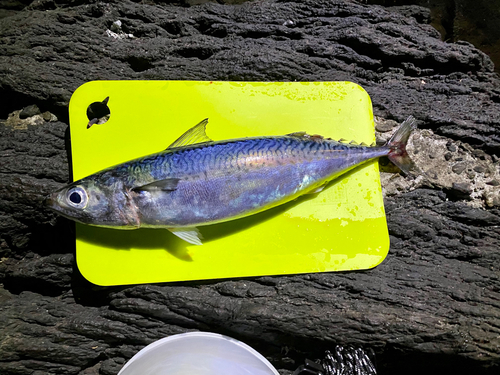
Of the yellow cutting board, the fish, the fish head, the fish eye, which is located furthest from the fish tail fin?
the fish eye

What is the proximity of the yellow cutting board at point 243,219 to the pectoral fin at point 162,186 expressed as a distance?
0.42 metres

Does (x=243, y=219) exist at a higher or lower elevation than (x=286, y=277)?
higher

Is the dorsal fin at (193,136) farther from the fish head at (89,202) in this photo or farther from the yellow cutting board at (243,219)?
the fish head at (89,202)

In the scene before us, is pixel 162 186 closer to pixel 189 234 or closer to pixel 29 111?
pixel 189 234

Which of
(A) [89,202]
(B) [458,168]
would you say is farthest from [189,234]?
(B) [458,168]

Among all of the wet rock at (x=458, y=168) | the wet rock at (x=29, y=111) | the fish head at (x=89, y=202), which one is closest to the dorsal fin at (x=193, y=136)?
the fish head at (x=89, y=202)

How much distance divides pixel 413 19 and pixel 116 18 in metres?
2.28

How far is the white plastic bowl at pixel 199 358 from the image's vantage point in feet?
6.86

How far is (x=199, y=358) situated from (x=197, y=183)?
121 cm

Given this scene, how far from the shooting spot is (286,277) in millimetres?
2266

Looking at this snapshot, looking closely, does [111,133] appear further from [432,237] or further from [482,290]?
[482,290]

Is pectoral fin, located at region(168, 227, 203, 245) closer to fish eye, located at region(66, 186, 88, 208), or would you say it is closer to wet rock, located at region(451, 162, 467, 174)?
fish eye, located at region(66, 186, 88, 208)

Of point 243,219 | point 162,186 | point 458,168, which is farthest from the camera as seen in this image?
point 458,168

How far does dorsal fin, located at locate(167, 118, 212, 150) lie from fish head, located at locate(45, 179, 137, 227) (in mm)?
445
